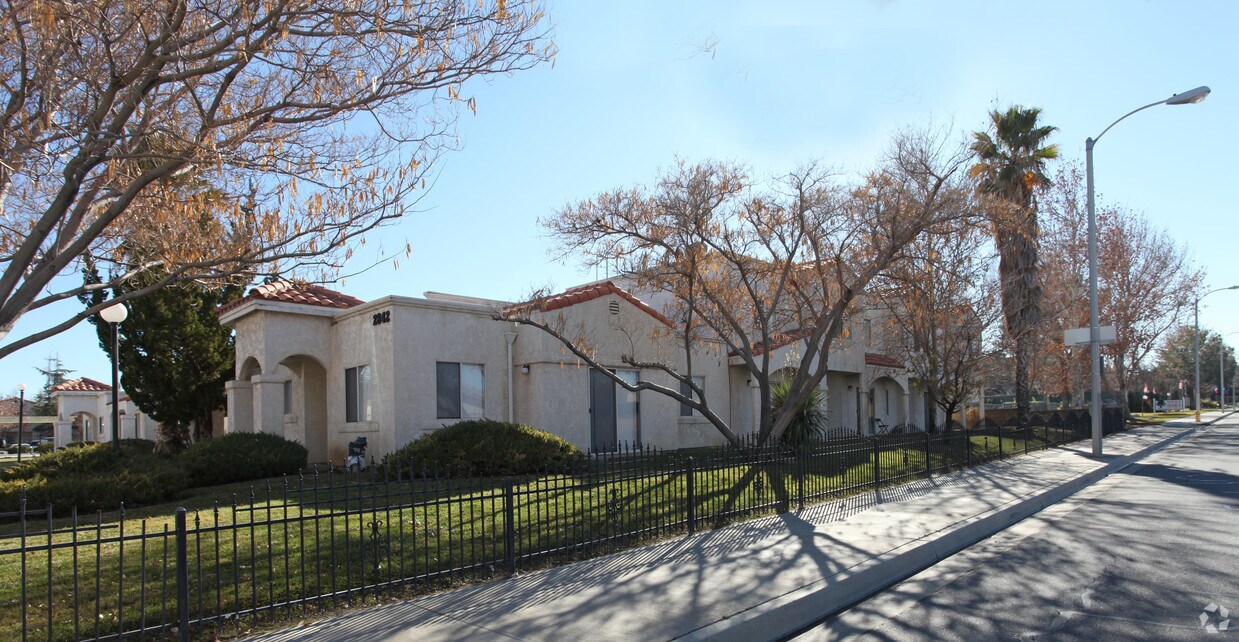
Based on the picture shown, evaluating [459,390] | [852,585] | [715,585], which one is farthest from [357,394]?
[852,585]

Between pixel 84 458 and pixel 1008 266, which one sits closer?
pixel 84 458

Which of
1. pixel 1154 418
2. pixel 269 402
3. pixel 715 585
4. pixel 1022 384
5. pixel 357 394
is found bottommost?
pixel 1154 418

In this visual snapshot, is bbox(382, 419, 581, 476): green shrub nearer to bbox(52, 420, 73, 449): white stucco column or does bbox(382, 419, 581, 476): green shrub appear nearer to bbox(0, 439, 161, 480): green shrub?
bbox(0, 439, 161, 480): green shrub

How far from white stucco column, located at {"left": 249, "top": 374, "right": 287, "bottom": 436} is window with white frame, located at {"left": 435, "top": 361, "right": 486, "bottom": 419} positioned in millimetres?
3750

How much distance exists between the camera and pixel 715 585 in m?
7.26

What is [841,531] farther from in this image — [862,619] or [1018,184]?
[1018,184]

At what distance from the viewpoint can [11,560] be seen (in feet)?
26.7

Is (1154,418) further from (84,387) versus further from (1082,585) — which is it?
(84,387)

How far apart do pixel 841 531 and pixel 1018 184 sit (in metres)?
20.3

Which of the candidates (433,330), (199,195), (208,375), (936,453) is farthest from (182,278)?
(208,375)

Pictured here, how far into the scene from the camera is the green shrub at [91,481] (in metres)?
11.4

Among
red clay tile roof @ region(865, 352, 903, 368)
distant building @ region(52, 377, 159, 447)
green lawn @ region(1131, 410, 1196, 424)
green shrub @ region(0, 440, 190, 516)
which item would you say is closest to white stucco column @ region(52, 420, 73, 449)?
distant building @ region(52, 377, 159, 447)

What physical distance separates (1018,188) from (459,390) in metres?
19.4

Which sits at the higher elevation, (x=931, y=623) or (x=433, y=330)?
(x=433, y=330)
